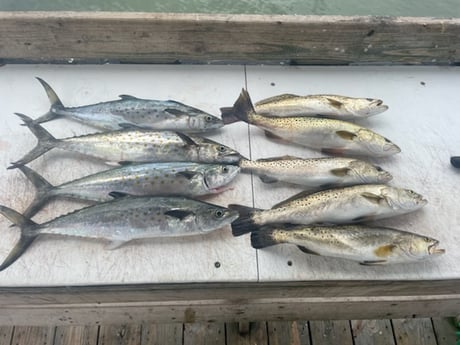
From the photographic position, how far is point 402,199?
6.21 feet

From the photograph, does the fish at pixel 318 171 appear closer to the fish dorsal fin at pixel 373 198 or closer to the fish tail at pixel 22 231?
the fish dorsal fin at pixel 373 198

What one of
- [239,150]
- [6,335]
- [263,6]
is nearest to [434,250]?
[239,150]

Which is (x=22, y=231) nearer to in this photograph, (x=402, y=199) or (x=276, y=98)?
(x=276, y=98)

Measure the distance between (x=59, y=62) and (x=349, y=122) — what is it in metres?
1.83

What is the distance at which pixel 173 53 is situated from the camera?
249 centimetres

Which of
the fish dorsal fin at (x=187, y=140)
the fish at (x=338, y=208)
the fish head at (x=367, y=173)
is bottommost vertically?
the fish at (x=338, y=208)

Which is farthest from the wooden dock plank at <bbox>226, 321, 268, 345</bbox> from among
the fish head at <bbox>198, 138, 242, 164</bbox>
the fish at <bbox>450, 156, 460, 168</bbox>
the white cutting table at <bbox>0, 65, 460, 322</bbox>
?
the fish at <bbox>450, 156, 460, 168</bbox>

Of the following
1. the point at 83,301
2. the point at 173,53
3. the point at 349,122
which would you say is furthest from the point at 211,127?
the point at 83,301

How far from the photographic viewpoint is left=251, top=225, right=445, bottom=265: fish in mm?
1774

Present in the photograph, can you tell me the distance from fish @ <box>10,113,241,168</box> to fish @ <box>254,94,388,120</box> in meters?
0.42

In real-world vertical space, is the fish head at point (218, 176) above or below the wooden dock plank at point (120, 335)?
above

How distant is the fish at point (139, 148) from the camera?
206cm

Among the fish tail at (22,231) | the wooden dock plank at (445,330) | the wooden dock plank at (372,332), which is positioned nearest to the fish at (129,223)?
the fish tail at (22,231)

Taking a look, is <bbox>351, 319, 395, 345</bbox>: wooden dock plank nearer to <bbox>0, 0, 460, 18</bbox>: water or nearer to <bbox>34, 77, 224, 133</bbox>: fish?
<bbox>34, 77, 224, 133</bbox>: fish
